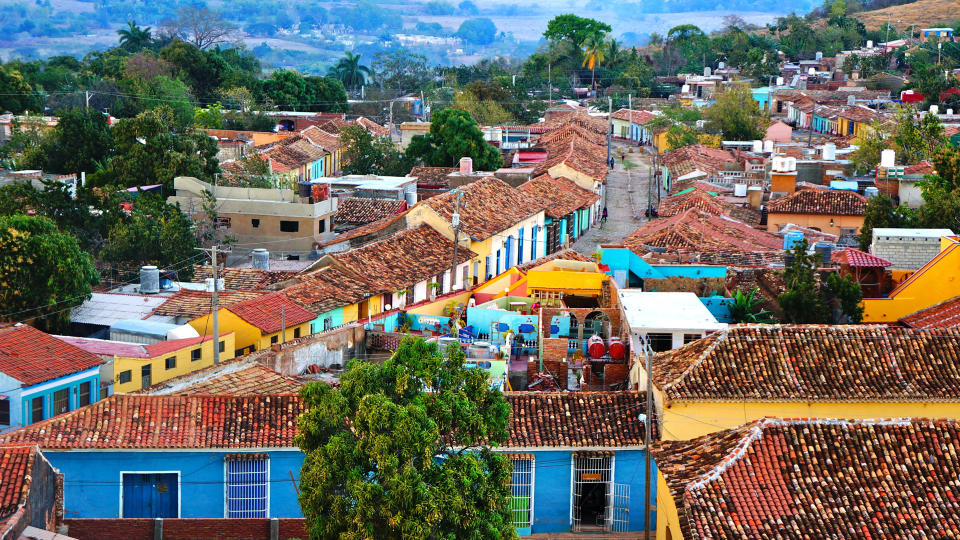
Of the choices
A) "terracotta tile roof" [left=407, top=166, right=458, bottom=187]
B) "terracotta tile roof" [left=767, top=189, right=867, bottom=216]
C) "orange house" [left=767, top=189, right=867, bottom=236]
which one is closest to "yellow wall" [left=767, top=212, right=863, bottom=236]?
"orange house" [left=767, top=189, right=867, bottom=236]

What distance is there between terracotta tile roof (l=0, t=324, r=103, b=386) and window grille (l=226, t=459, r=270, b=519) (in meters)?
5.69

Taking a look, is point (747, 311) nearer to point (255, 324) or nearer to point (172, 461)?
point (255, 324)

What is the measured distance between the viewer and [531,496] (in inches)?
862

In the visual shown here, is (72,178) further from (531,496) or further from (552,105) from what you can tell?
(552,105)

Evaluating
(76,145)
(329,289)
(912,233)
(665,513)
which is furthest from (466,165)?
(665,513)

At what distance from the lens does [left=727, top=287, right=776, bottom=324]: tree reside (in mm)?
30812

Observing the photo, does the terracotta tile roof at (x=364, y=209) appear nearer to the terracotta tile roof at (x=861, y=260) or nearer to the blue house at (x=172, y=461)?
the terracotta tile roof at (x=861, y=260)

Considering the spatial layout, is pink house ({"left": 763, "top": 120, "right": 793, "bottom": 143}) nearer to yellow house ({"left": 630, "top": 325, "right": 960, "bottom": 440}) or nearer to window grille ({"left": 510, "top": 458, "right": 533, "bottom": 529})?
yellow house ({"left": 630, "top": 325, "right": 960, "bottom": 440})

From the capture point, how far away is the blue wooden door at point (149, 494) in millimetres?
21078

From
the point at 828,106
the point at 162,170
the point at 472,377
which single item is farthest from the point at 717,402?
the point at 828,106

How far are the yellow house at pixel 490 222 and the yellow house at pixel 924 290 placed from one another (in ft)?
41.3

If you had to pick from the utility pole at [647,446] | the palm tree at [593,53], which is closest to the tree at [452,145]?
the utility pole at [647,446]

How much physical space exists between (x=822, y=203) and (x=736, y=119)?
2741cm

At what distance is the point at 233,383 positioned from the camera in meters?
23.7
